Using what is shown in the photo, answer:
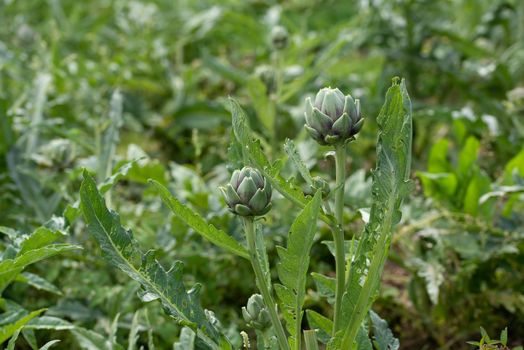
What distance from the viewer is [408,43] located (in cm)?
280

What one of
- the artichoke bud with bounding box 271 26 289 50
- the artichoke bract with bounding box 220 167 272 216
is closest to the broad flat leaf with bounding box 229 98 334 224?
the artichoke bract with bounding box 220 167 272 216

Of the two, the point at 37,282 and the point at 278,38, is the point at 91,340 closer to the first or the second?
the point at 37,282

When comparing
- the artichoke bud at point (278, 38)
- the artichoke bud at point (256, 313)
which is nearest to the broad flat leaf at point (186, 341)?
the artichoke bud at point (256, 313)

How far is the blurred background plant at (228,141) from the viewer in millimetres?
1787

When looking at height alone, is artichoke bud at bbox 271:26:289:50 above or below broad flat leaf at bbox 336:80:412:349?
below

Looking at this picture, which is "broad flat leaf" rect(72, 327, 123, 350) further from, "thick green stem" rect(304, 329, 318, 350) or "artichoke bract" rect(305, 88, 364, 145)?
"artichoke bract" rect(305, 88, 364, 145)

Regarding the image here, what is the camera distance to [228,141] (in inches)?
106

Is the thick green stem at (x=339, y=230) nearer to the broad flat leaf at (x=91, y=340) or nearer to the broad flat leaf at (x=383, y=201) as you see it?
the broad flat leaf at (x=383, y=201)

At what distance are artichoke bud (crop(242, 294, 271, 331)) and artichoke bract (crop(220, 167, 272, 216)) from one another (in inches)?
7.5

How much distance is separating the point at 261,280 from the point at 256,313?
103 mm

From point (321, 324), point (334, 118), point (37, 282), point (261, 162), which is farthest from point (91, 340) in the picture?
point (334, 118)

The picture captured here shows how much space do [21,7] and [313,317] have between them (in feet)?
9.98

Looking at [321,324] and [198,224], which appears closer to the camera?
[198,224]

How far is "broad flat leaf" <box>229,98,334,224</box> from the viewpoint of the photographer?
46.0 inches
